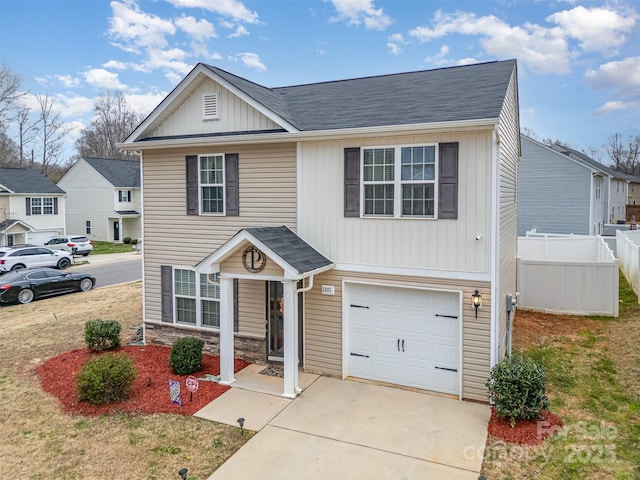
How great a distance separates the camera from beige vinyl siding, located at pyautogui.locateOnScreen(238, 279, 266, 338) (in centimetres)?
1077

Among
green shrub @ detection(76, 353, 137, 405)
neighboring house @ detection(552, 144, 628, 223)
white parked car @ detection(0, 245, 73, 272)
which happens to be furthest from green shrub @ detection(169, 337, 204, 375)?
neighboring house @ detection(552, 144, 628, 223)

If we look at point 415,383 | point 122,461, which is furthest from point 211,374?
point 415,383

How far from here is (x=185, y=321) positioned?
1185 cm

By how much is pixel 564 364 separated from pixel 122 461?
9.39m

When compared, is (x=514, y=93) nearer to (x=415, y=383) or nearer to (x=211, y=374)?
(x=415, y=383)

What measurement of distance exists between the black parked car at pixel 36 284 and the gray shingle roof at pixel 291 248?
47.0 feet

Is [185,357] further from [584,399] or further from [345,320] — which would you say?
[584,399]

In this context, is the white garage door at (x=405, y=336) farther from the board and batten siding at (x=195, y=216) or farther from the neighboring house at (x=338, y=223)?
the board and batten siding at (x=195, y=216)

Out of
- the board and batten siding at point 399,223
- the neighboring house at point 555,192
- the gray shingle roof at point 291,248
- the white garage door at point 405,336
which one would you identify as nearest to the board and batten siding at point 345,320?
the white garage door at point 405,336

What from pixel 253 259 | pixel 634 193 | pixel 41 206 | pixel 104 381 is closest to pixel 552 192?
pixel 253 259

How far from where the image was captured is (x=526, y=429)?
7422mm

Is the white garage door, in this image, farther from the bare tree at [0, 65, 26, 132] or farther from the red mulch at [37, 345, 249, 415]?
the bare tree at [0, 65, 26, 132]

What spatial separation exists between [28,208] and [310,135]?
3253cm

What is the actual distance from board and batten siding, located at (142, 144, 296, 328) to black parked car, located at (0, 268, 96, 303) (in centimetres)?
987
